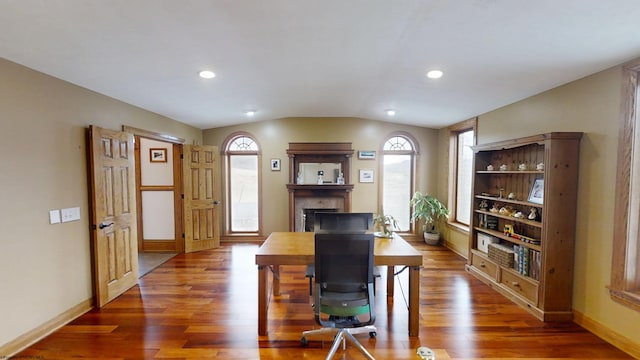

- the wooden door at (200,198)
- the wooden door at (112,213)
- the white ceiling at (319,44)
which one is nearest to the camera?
the white ceiling at (319,44)

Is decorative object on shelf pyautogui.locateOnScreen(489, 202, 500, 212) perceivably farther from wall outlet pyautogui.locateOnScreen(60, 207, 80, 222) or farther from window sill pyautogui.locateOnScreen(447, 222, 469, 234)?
wall outlet pyautogui.locateOnScreen(60, 207, 80, 222)

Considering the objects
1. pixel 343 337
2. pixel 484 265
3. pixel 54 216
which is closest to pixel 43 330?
pixel 54 216

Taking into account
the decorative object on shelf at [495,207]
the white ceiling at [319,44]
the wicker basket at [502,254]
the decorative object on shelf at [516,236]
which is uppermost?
the white ceiling at [319,44]

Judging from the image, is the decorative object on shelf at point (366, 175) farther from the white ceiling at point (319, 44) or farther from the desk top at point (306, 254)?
the desk top at point (306, 254)

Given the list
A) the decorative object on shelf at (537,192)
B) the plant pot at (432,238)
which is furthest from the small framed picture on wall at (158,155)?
the decorative object on shelf at (537,192)

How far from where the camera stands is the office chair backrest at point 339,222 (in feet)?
7.93

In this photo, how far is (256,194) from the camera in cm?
586

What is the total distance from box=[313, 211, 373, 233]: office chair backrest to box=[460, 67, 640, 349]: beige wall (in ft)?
6.80

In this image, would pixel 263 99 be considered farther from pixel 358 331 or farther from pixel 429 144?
pixel 429 144

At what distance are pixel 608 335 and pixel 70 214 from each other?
16.6 feet

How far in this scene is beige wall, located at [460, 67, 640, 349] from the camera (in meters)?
2.36

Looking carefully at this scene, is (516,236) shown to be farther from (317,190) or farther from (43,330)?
(43,330)

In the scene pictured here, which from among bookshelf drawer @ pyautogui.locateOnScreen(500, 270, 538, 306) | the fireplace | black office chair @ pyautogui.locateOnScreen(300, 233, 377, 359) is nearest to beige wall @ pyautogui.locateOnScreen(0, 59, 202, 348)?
black office chair @ pyautogui.locateOnScreen(300, 233, 377, 359)

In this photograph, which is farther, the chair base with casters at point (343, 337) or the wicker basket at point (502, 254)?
the wicker basket at point (502, 254)
